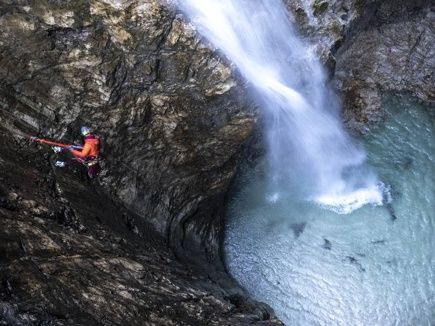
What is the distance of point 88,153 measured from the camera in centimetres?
1125

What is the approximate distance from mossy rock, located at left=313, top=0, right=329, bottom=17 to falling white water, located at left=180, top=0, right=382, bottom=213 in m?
1.16

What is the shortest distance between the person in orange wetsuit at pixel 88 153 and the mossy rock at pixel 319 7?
8.70m

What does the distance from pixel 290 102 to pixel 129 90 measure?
19.2 feet

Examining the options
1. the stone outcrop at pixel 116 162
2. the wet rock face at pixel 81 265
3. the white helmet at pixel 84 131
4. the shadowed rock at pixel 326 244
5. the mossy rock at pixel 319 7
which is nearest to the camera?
the wet rock face at pixel 81 265

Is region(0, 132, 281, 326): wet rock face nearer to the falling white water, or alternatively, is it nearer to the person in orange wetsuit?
the person in orange wetsuit

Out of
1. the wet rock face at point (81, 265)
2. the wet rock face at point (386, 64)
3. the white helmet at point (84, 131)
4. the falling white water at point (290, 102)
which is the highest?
the wet rock face at point (386, 64)

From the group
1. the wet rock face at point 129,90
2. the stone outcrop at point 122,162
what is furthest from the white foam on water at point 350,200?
the wet rock face at point 129,90

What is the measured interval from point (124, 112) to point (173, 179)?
2.77m

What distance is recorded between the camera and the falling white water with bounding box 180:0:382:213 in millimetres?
12828

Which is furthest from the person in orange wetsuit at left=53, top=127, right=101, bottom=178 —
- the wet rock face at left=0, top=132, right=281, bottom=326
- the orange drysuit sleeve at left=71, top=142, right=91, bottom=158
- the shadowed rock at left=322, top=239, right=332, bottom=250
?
the shadowed rock at left=322, top=239, right=332, bottom=250

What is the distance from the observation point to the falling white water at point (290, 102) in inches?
505

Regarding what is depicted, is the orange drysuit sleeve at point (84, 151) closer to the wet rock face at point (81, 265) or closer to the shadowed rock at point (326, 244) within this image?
the wet rock face at point (81, 265)

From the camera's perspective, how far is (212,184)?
14695mm

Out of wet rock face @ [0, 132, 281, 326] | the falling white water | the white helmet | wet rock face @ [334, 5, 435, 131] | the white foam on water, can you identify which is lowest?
wet rock face @ [0, 132, 281, 326]
